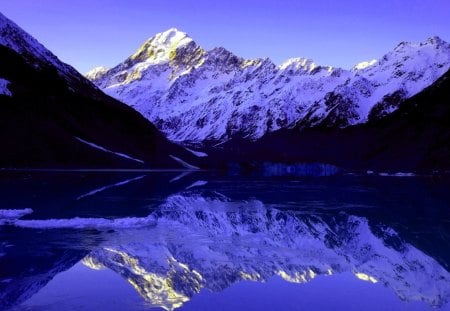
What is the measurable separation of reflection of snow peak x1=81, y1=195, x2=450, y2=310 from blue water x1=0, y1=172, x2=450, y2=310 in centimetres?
7

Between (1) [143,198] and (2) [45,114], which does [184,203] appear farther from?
(2) [45,114]

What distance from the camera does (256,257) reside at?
3031cm

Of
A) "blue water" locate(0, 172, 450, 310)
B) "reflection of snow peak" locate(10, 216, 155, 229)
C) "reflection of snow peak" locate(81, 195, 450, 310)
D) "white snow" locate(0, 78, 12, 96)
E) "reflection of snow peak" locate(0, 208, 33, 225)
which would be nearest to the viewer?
"blue water" locate(0, 172, 450, 310)

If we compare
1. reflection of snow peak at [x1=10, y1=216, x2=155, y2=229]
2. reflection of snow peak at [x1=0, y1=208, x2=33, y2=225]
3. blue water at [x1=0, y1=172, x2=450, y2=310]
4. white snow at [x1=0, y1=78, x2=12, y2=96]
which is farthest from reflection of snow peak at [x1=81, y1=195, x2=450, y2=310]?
white snow at [x1=0, y1=78, x2=12, y2=96]

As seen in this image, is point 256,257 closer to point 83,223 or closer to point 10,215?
point 83,223

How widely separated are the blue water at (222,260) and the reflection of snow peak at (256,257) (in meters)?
0.07

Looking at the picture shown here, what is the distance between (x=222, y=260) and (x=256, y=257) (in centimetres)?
220

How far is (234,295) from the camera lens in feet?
73.9

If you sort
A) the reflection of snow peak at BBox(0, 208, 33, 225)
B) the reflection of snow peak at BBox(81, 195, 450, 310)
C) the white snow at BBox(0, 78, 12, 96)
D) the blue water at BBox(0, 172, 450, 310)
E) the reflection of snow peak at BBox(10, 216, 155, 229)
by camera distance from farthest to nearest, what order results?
the white snow at BBox(0, 78, 12, 96) < the reflection of snow peak at BBox(0, 208, 33, 225) < the reflection of snow peak at BBox(10, 216, 155, 229) < the reflection of snow peak at BBox(81, 195, 450, 310) < the blue water at BBox(0, 172, 450, 310)

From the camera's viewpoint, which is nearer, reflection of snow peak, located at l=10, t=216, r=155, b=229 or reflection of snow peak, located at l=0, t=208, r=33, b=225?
reflection of snow peak, located at l=10, t=216, r=155, b=229

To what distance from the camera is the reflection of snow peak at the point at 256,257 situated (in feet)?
80.5

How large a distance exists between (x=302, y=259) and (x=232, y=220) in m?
17.1

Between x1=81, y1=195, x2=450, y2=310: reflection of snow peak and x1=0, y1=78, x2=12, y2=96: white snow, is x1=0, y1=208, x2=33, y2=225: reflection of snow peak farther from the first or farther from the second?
x1=0, y1=78, x2=12, y2=96: white snow

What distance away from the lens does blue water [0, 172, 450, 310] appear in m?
21.9
